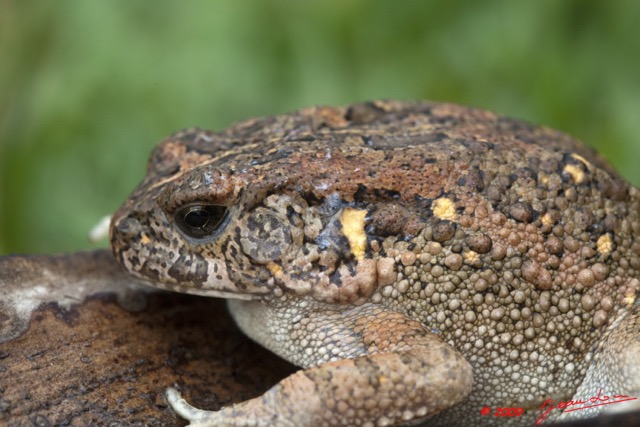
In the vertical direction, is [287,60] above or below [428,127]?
above

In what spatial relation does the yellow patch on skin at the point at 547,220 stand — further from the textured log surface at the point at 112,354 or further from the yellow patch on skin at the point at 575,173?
the textured log surface at the point at 112,354

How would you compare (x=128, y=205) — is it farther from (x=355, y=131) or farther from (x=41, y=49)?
(x=41, y=49)

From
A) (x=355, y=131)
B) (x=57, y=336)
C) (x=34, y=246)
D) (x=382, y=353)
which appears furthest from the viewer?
(x=34, y=246)

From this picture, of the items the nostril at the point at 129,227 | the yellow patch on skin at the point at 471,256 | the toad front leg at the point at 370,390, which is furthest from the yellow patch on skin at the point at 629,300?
the nostril at the point at 129,227

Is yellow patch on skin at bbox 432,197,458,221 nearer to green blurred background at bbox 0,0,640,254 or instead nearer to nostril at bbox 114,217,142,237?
nostril at bbox 114,217,142,237

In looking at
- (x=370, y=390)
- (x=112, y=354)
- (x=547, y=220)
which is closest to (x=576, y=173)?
(x=547, y=220)

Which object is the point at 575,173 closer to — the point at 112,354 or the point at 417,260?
the point at 417,260

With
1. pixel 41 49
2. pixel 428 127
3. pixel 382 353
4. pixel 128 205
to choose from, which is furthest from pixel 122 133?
pixel 382 353

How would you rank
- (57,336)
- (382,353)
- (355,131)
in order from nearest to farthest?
(382,353)
(57,336)
(355,131)
